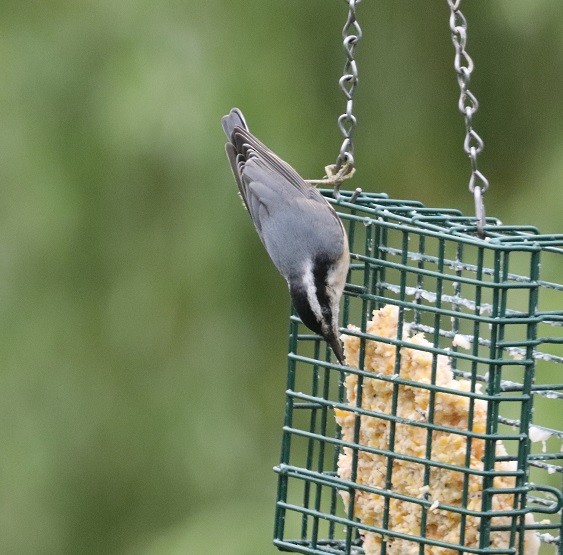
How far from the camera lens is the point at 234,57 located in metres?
5.85

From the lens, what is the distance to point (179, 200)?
6117mm

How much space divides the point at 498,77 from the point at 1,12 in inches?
93.4

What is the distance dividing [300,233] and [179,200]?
2230 millimetres

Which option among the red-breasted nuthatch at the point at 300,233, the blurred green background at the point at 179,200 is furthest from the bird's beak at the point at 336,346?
the blurred green background at the point at 179,200

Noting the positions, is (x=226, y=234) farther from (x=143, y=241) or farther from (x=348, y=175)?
(x=348, y=175)

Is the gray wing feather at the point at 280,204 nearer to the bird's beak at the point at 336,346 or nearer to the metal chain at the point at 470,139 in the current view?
the bird's beak at the point at 336,346

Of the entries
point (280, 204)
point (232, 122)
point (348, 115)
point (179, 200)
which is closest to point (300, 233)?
point (280, 204)

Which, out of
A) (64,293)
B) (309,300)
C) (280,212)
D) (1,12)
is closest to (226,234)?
(64,293)

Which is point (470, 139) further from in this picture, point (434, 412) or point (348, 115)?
point (434, 412)

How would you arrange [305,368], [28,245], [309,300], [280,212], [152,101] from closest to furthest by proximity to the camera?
[309,300]
[280,212]
[152,101]
[28,245]
[305,368]

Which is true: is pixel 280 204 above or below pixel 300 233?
above

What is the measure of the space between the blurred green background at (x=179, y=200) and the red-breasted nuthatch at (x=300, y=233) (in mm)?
1515

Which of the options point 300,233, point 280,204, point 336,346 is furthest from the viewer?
point 280,204

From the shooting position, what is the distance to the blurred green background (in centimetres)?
586
